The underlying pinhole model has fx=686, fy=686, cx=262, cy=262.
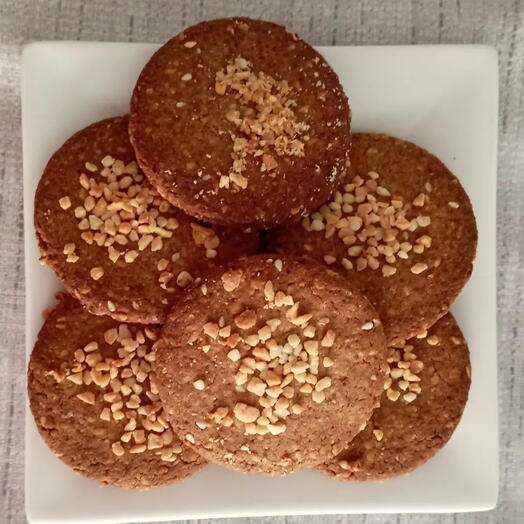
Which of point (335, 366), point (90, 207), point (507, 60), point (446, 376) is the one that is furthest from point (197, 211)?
point (507, 60)

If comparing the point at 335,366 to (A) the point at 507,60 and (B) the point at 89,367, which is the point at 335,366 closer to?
(B) the point at 89,367

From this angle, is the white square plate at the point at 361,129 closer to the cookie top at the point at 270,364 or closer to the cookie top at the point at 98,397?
the cookie top at the point at 98,397

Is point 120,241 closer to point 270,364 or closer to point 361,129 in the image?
point 270,364

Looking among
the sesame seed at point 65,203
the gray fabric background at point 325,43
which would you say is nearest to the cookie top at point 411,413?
the gray fabric background at point 325,43

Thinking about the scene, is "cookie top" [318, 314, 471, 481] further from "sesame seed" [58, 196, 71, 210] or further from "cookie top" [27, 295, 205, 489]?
"sesame seed" [58, 196, 71, 210]

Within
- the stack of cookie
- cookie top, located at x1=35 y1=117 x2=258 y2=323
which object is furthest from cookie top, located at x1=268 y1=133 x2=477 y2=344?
cookie top, located at x1=35 y1=117 x2=258 y2=323

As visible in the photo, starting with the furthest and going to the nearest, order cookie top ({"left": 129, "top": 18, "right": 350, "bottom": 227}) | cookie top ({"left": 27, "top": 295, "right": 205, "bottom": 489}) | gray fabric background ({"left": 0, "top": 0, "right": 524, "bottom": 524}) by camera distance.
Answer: gray fabric background ({"left": 0, "top": 0, "right": 524, "bottom": 524})
cookie top ({"left": 27, "top": 295, "right": 205, "bottom": 489})
cookie top ({"left": 129, "top": 18, "right": 350, "bottom": 227})

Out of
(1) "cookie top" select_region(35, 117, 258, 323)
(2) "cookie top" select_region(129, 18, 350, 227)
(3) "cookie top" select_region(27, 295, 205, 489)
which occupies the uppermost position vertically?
(2) "cookie top" select_region(129, 18, 350, 227)

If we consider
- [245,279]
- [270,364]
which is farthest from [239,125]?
[270,364]
